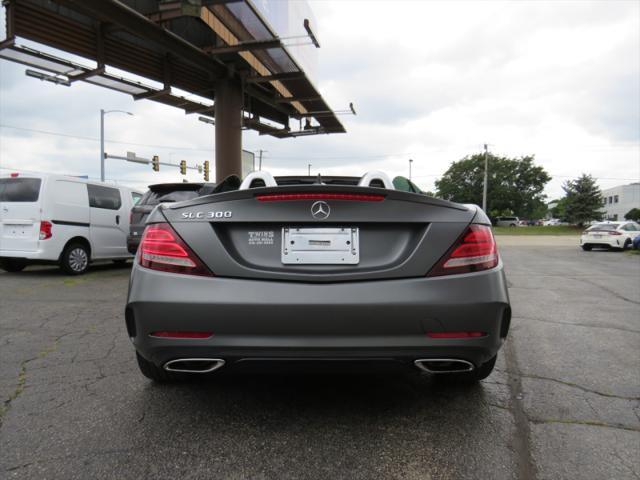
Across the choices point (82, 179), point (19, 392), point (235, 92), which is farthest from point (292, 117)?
point (19, 392)

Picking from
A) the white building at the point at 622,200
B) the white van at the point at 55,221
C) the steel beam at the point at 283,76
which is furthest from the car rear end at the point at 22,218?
the white building at the point at 622,200

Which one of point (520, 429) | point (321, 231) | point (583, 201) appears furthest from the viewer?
point (583, 201)

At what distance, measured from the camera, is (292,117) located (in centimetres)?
1881

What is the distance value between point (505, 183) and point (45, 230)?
66866 mm

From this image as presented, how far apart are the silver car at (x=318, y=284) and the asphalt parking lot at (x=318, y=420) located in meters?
0.38

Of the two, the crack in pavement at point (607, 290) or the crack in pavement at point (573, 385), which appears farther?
the crack in pavement at point (607, 290)

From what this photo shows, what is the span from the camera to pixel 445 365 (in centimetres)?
198

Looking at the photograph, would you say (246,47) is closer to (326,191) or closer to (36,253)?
(36,253)

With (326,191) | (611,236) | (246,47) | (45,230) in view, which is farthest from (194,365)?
(611,236)

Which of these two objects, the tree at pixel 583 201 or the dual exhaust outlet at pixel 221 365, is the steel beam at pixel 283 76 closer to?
the dual exhaust outlet at pixel 221 365

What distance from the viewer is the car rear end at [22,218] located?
7.61 metres

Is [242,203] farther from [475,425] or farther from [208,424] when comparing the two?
[475,425]

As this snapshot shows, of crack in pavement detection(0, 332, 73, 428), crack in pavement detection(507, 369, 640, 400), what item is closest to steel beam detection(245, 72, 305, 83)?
crack in pavement detection(0, 332, 73, 428)

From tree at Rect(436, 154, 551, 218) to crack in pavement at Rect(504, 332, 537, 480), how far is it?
6346 cm
